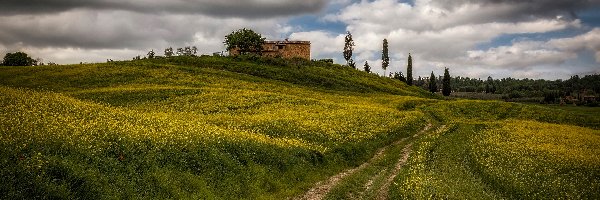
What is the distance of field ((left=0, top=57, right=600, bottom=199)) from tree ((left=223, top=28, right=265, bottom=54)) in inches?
2520

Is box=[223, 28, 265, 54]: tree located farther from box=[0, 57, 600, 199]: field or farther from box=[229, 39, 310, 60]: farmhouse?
box=[0, 57, 600, 199]: field

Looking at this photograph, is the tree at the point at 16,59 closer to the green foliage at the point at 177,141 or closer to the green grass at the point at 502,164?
the green foliage at the point at 177,141

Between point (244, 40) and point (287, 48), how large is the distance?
17790 millimetres

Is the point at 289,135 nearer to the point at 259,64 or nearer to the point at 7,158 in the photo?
the point at 7,158

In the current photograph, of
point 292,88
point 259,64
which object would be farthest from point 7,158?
point 259,64

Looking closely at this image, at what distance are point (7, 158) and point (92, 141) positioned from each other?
472 cm

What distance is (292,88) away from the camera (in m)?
80.3

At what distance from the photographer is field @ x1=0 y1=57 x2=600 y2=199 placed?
19.5 m

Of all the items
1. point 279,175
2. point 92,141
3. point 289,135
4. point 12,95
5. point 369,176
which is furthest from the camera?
point 289,135

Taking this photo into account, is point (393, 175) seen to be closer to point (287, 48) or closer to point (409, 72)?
point (287, 48)

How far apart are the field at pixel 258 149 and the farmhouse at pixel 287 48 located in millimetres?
74942

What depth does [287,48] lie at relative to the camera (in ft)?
453

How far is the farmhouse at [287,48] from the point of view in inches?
5399

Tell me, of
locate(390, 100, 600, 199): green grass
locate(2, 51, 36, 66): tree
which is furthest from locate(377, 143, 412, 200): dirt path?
locate(2, 51, 36, 66): tree
